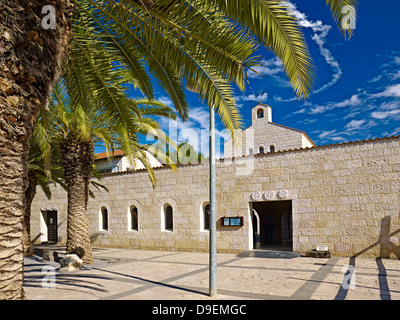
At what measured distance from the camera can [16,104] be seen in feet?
9.59

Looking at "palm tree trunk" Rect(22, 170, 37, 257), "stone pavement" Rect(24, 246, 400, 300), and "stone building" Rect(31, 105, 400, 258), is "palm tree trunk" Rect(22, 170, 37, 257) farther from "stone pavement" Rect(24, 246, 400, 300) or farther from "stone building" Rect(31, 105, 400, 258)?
Answer: "stone building" Rect(31, 105, 400, 258)

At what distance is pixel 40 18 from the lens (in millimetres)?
3094

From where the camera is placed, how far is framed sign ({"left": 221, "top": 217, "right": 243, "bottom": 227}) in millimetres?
12961

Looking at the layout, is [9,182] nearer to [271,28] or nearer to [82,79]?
[271,28]

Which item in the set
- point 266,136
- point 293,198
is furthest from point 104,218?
point 266,136

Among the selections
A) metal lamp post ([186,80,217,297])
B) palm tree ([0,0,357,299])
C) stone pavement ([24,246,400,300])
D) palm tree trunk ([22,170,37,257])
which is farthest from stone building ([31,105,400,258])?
palm tree ([0,0,357,299])

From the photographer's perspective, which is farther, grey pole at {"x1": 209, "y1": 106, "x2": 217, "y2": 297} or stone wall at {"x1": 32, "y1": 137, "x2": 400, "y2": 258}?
stone wall at {"x1": 32, "y1": 137, "x2": 400, "y2": 258}

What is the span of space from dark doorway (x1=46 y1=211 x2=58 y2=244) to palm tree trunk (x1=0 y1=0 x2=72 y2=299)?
1900cm

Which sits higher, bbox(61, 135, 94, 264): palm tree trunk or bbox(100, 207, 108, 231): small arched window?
bbox(61, 135, 94, 264): palm tree trunk

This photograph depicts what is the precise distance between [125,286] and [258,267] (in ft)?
13.6

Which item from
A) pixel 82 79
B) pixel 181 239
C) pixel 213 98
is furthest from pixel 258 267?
pixel 82 79

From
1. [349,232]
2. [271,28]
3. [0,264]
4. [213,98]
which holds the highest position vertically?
[271,28]
